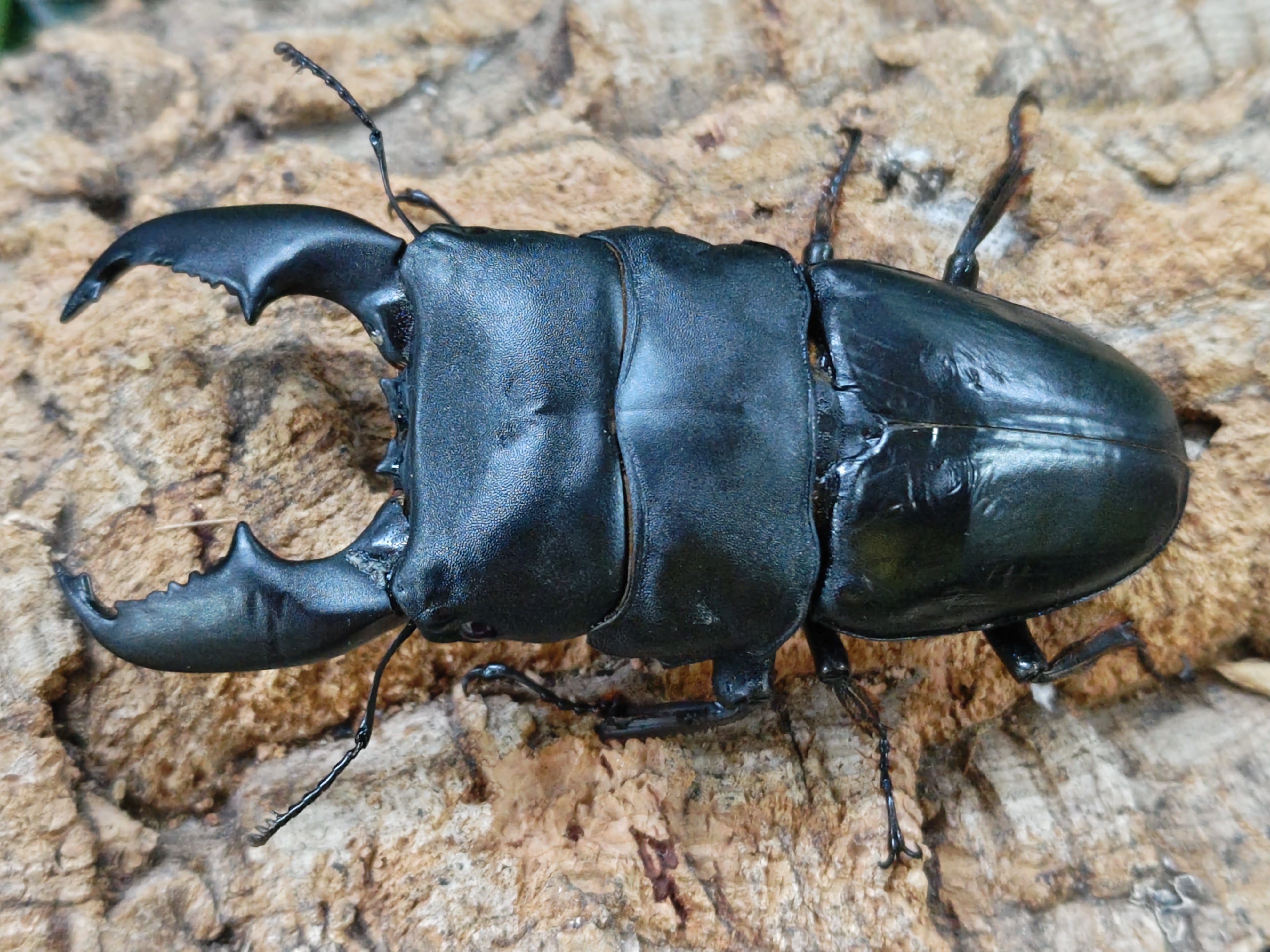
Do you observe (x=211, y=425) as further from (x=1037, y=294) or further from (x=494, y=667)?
(x=1037, y=294)

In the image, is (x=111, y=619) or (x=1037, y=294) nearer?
(x=111, y=619)

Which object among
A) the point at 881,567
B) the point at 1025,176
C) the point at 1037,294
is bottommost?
the point at 881,567

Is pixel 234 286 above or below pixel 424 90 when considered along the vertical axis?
below

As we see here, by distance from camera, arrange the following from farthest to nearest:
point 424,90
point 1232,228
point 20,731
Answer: point 424,90
point 1232,228
point 20,731

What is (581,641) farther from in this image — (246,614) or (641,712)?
(246,614)

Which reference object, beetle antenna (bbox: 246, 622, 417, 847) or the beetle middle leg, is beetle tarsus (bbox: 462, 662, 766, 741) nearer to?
the beetle middle leg

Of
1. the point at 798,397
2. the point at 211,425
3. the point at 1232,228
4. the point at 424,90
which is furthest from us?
the point at 424,90

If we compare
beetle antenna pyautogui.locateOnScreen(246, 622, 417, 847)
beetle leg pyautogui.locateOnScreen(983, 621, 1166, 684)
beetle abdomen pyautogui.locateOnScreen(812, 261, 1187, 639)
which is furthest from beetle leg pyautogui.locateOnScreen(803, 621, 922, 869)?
beetle antenna pyautogui.locateOnScreen(246, 622, 417, 847)

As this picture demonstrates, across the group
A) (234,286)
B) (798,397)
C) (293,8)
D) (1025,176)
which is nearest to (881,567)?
(798,397)
